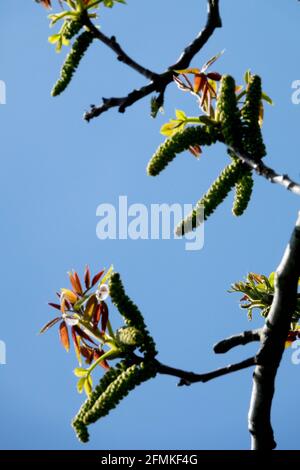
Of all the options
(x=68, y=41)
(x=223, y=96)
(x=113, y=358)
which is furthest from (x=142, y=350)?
(x=68, y=41)

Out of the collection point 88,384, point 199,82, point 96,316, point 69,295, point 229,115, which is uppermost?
point 199,82

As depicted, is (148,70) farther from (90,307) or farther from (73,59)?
(90,307)

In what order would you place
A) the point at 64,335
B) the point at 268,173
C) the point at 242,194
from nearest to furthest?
1. the point at 268,173
2. the point at 242,194
3. the point at 64,335

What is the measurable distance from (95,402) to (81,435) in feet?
0.57

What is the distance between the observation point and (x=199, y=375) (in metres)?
2.44

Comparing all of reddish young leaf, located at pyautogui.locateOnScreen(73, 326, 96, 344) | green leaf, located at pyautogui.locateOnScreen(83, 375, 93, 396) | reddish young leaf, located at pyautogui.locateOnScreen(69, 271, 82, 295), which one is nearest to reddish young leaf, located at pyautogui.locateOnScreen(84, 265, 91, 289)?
reddish young leaf, located at pyautogui.locateOnScreen(69, 271, 82, 295)

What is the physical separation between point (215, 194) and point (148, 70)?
124cm

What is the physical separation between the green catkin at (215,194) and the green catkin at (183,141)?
0.59 feet

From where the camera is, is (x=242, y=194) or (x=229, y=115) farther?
(x=242, y=194)

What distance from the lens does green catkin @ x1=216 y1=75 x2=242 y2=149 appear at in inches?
99.0

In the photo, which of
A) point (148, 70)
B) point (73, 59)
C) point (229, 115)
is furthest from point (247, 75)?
point (73, 59)

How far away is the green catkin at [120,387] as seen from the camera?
2418 millimetres

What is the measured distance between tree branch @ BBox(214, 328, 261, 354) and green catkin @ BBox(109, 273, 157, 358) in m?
0.30
